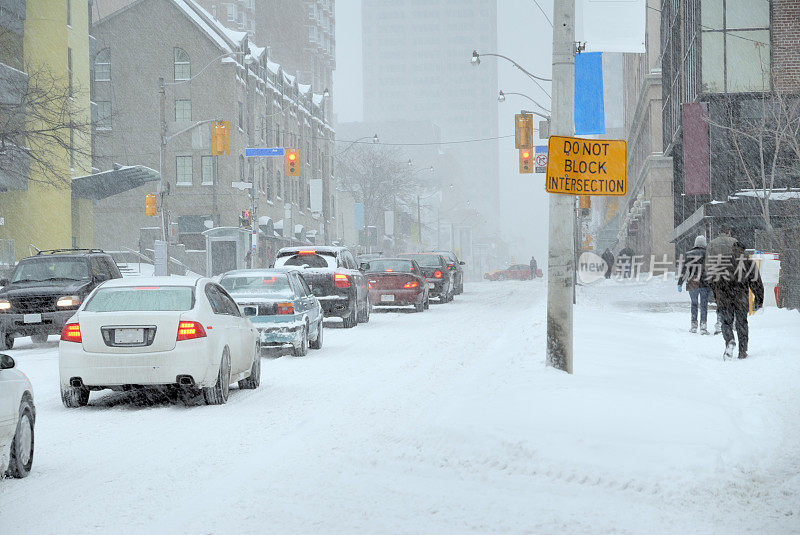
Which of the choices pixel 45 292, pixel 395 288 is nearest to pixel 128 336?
pixel 45 292

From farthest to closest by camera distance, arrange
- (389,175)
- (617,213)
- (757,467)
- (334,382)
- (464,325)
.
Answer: (617,213) < (389,175) < (464,325) < (334,382) < (757,467)

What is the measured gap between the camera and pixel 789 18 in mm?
43531

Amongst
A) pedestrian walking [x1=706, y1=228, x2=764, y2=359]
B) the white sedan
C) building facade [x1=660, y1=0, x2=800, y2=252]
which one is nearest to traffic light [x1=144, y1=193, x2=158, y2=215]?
Answer: building facade [x1=660, y1=0, x2=800, y2=252]

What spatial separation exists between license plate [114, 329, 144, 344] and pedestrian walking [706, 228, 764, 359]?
327 inches

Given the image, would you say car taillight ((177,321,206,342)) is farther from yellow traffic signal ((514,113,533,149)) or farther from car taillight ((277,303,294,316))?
yellow traffic signal ((514,113,533,149))

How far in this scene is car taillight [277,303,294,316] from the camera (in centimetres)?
1738

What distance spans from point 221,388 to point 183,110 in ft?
177

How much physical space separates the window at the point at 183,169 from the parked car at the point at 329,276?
4057cm

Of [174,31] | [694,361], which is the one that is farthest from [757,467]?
[174,31]

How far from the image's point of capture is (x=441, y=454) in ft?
28.6

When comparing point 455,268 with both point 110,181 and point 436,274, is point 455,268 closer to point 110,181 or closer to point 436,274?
point 436,274

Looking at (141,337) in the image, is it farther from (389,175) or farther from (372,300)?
(389,175)

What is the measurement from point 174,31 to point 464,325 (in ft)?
145

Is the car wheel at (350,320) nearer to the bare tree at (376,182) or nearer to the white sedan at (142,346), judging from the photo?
the white sedan at (142,346)
